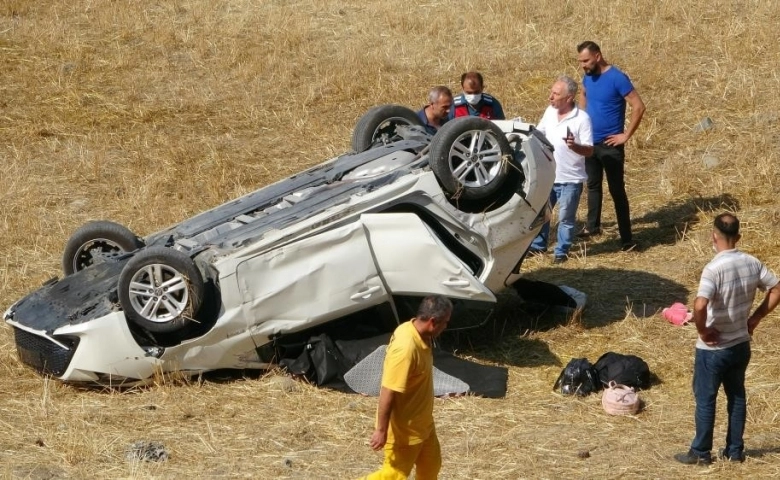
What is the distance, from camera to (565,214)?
10719 millimetres

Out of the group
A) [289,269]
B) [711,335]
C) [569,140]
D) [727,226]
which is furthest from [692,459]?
[569,140]

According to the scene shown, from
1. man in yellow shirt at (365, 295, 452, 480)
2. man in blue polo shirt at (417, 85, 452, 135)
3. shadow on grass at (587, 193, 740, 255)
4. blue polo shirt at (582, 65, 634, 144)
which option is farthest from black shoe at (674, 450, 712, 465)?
blue polo shirt at (582, 65, 634, 144)

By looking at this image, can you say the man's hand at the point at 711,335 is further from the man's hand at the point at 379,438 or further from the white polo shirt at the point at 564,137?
the white polo shirt at the point at 564,137

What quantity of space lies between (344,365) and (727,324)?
2.83 metres

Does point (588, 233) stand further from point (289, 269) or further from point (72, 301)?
point (72, 301)

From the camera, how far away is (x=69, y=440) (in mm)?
7309

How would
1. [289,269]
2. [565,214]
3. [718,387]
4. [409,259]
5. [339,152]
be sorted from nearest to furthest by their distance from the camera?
1. [718,387]
2. [289,269]
3. [409,259]
4. [565,214]
5. [339,152]

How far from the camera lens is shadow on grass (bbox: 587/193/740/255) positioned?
38.1 ft

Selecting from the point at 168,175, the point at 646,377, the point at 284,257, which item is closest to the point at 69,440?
the point at 284,257

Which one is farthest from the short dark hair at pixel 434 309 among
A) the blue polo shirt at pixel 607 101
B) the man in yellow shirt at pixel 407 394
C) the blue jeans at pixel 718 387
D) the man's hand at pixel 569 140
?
the blue polo shirt at pixel 607 101

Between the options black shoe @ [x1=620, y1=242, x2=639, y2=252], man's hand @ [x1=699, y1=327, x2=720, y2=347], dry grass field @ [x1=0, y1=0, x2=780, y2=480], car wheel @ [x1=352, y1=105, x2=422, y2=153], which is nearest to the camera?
man's hand @ [x1=699, y1=327, x2=720, y2=347]

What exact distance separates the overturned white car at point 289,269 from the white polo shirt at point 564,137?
1.62m

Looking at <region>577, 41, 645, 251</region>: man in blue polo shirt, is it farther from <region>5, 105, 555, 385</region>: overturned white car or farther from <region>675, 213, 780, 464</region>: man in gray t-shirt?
<region>675, 213, 780, 464</region>: man in gray t-shirt

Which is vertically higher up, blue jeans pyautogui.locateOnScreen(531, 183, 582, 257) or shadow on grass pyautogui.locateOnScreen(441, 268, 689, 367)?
blue jeans pyautogui.locateOnScreen(531, 183, 582, 257)
